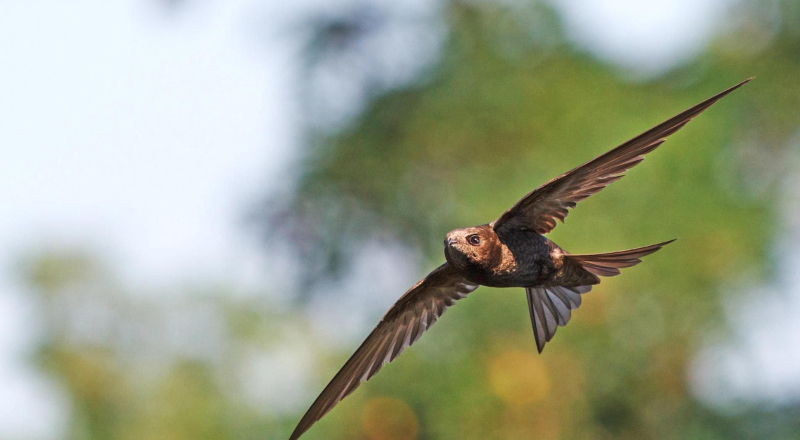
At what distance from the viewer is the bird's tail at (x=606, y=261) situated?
484 centimetres

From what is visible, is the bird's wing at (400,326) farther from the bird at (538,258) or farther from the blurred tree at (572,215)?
the blurred tree at (572,215)

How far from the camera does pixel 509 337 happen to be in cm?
1773

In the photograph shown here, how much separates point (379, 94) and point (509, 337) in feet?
21.0

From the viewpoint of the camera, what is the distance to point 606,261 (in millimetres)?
5043

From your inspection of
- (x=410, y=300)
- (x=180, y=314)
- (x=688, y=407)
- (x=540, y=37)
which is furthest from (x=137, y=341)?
(x=410, y=300)

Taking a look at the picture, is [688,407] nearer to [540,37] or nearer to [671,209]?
[671,209]

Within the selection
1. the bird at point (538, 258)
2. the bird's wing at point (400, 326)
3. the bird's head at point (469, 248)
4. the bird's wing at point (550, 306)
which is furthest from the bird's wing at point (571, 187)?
the bird's wing at point (400, 326)

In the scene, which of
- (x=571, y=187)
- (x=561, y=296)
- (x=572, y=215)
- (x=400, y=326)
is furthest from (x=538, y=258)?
(x=572, y=215)

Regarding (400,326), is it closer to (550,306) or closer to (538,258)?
(550,306)

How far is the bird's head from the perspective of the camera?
487 centimetres

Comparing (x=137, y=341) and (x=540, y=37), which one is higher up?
(x=540, y=37)

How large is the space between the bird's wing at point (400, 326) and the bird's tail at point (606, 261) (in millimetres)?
759

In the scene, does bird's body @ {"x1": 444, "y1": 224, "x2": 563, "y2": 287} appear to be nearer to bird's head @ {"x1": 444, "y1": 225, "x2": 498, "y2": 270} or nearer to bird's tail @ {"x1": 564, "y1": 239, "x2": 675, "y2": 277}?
bird's head @ {"x1": 444, "y1": 225, "x2": 498, "y2": 270}

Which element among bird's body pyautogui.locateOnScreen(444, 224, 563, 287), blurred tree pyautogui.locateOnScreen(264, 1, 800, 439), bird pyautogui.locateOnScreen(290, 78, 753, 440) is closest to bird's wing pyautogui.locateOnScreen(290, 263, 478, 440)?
bird pyautogui.locateOnScreen(290, 78, 753, 440)
